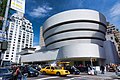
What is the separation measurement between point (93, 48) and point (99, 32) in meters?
13.0

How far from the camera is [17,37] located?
103m

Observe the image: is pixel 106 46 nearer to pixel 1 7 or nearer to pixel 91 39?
pixel 91 39

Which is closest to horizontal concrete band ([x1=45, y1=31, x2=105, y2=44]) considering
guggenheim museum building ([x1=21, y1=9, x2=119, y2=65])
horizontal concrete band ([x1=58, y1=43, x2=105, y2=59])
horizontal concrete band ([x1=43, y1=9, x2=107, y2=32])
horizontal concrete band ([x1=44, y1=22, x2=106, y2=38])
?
guggenheim museum building ([x1=21, y1=9, x2=119, y2=65])

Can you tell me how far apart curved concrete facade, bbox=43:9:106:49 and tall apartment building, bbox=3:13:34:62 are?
49.5 m

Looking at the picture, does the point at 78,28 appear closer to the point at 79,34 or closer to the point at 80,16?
the point at 79,34

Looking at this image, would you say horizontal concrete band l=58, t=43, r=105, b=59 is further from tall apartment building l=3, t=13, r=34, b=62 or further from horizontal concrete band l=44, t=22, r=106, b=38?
tall apartment building l=3, t=13, r=34, b=62

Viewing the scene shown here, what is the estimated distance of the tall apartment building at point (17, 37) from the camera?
95.1 metres

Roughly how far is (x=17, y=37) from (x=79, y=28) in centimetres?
6398

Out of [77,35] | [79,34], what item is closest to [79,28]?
[79,34]

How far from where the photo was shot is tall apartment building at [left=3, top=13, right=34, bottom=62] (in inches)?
3742

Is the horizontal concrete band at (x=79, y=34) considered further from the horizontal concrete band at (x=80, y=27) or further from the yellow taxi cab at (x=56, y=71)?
the yellow taxi cab at (x=56, y=71)

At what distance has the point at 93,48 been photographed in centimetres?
4472

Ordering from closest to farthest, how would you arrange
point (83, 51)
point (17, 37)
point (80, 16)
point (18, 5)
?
point (18, 5) → point (83, 51) → point (80, 16) → point (17, 37)

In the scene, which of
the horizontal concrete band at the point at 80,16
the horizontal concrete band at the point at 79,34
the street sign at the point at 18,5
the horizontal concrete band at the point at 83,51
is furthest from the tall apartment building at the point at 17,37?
the street sign at the point at 18,5
